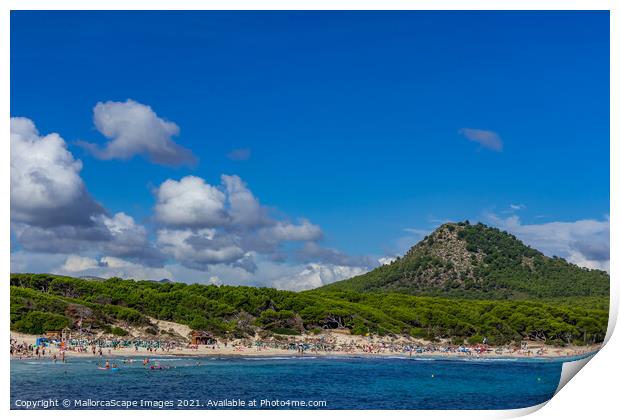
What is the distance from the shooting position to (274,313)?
45.8m

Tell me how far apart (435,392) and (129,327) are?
18.3m

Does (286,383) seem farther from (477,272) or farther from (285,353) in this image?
(477,272)

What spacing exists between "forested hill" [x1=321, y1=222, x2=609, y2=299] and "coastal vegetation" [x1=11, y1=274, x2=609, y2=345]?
21.5 metres

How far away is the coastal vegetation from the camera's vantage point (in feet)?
135

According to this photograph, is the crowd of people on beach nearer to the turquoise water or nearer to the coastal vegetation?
the coastal vegetation

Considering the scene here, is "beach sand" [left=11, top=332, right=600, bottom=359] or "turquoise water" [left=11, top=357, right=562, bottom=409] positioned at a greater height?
"beach sand" [left=11, top=332, right=600, bottom=359]

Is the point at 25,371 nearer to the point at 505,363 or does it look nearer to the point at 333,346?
the point at 333,346

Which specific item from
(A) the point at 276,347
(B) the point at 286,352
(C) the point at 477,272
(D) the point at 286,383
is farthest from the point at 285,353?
(C) the point at 477,272

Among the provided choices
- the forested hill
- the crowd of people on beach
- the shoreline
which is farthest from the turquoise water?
the forested hill

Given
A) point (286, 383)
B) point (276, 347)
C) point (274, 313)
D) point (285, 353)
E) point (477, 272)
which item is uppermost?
point (477, 272)

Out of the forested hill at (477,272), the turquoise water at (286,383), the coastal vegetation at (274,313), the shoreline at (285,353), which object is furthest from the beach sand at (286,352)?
the forested hill at (477,272)

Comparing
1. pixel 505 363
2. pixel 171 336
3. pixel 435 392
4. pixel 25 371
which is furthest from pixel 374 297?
pixel 25 371

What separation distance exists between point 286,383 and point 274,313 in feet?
51.2

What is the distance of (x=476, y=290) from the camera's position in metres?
75.8
